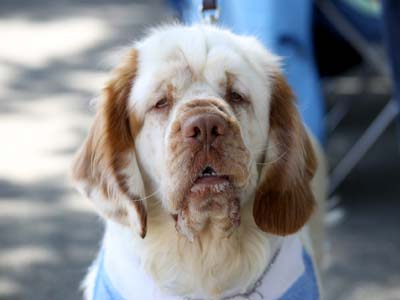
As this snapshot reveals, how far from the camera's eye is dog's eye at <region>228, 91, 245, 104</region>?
2.82 m

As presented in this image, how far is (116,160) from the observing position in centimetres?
286

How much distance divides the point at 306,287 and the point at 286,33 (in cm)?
127

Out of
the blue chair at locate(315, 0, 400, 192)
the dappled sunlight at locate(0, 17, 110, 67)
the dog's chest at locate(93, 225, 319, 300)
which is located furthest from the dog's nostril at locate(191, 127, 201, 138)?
the dappled sunlight at locate(0, 17, 110, 67)

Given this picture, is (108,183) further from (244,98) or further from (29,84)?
(29,84)

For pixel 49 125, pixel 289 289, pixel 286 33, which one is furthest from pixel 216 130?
pixel 49 125

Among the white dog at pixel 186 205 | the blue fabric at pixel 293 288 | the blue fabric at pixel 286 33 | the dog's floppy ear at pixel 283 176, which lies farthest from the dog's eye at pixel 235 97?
the blue fabric at pixel 286 33

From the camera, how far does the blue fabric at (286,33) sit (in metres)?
3.84

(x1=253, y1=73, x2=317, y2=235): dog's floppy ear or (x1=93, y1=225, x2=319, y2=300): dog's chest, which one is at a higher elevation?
(x1=253, y1=73, x2=317, y2=235): dog's floppy ear

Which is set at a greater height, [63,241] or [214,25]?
[214,25]

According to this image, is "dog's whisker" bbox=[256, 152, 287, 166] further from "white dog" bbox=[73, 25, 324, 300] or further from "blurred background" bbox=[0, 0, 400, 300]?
"blurred background" bbox=[0, 0, 400, 300]

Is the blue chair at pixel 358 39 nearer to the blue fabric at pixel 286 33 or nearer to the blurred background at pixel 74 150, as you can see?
the blurred background at pixel 74 150

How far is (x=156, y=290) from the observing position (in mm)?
2934

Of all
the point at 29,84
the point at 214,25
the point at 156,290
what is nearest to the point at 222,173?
the point at 156,290

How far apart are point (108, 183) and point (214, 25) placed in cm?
68
